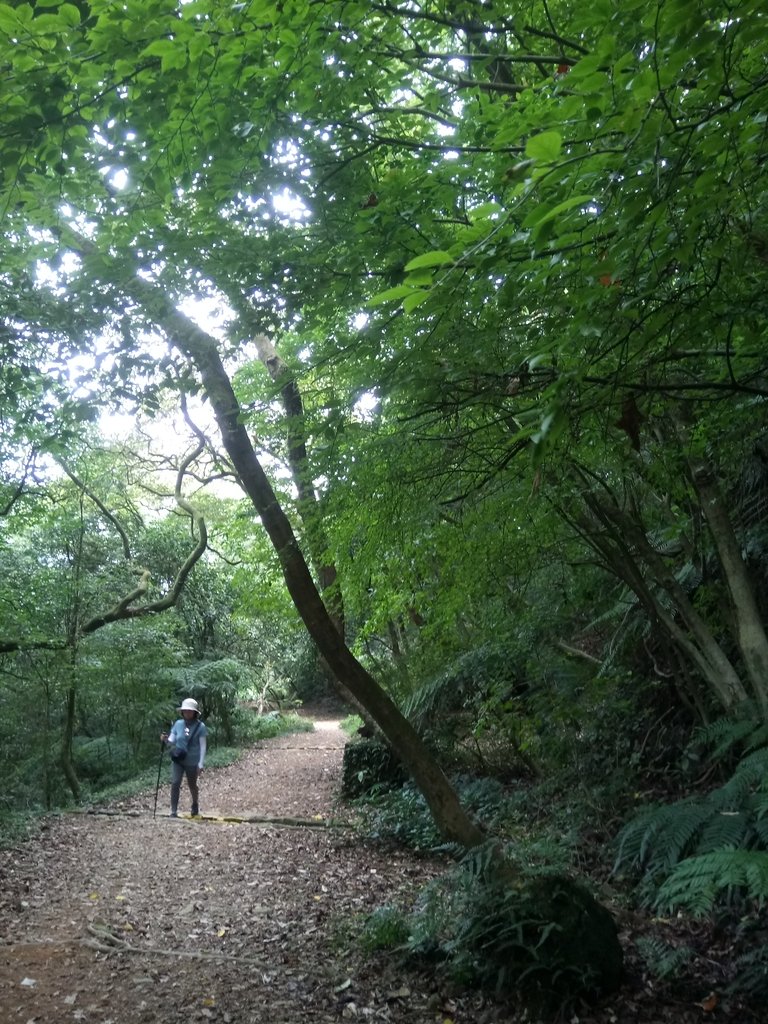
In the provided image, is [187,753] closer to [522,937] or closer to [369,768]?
[369,768]

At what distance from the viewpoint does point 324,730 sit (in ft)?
78.2

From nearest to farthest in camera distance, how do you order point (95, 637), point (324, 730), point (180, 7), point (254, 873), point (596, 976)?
point (180, 7) < point (596, 976) < point (254, 873) < point (95, 637) < point (324, 730)

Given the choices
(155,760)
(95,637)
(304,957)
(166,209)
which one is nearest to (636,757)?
(304,957)

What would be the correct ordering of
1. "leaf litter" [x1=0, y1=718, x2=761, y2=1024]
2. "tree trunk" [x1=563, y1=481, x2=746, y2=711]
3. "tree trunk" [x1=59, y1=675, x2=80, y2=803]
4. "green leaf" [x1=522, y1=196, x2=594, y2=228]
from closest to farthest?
"green leaf" [x1=522, y1=196, x2=594, y2=228], "leaf litter" [x1=0, y1=718, x2=761, y2=1024], "tree trunk" [x1=563, y1=481, x2=746, y2=711], "tree trunk" [x1=59, y1=675, x2=80, y2=803]

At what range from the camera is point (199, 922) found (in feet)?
20.2

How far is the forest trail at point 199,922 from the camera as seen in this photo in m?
4.62

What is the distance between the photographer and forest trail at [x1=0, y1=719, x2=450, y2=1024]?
15.2 ft

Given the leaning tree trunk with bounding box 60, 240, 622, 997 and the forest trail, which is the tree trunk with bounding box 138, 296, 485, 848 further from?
the forest trail

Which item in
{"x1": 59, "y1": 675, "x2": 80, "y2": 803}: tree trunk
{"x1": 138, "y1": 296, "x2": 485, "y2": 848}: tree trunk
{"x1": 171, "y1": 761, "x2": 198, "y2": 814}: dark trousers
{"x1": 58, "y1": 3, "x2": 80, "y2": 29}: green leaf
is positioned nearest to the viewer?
{"x1": 58, "y1": 3, "x2": 80, "y2": 29}: green leaf

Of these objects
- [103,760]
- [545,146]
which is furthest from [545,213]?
[103,760]

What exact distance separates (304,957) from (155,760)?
39.1ft

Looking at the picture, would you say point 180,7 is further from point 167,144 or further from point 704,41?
point 704,41

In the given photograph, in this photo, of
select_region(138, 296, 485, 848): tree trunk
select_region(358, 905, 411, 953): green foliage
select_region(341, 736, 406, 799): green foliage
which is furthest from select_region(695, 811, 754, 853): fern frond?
select_region(341, 736, 406, 799): green foliage

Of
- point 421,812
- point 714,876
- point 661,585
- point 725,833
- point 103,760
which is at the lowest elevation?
point 103,760
